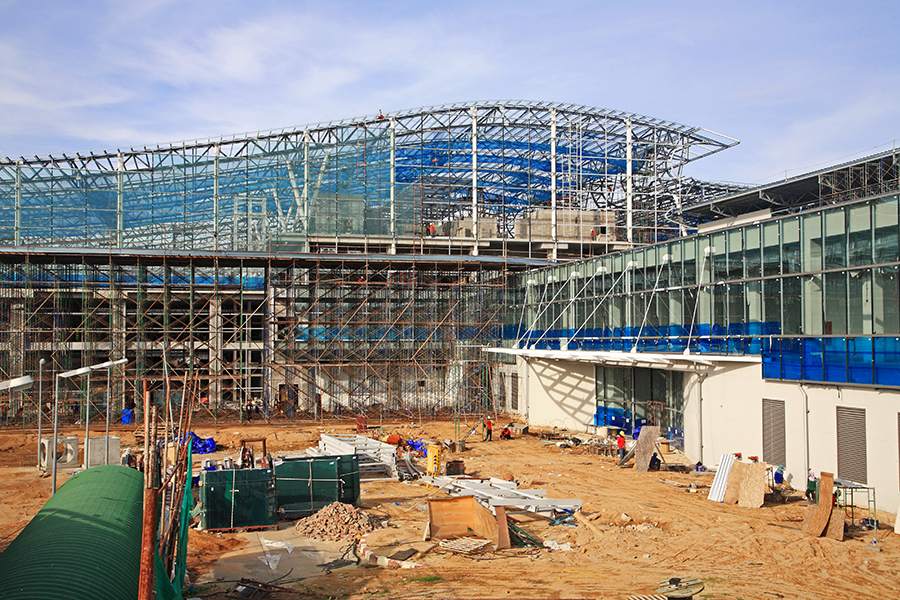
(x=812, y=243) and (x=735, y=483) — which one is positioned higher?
(x=812, y=243)

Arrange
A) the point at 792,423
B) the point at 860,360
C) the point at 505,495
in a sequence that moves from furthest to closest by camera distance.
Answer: the point at 792,423 → the point at 505,495 → the point at 860,360

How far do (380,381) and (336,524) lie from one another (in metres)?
21.0

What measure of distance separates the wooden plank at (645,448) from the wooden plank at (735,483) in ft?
13.5

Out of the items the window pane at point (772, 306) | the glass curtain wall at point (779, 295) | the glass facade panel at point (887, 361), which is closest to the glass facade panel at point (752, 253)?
the glass curtain wall at point (779, 295)

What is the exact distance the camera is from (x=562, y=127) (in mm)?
45469

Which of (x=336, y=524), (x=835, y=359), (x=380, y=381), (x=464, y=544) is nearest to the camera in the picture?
(x=464, y=544)

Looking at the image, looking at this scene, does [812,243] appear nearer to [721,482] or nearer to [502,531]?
[721,482]

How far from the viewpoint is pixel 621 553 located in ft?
43.7

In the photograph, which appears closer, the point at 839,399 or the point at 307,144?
the point at 839,399

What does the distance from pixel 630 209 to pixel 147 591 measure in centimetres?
4301

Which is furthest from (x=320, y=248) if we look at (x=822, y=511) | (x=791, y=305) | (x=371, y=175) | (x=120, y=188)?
(x=822, y=511)

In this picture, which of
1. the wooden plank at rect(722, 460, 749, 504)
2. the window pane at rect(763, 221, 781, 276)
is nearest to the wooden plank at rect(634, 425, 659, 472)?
the wooden plank at rect(722, 460, 749, 504)

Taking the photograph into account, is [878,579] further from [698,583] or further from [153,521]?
[153,521]

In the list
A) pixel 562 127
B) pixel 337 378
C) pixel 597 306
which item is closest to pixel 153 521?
pixel 597 306
